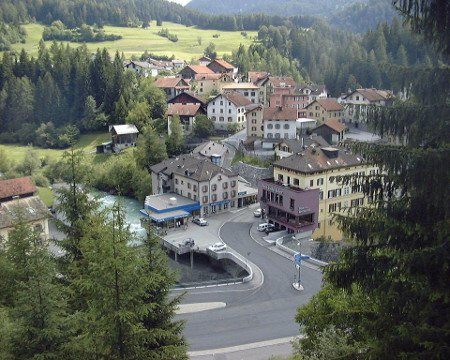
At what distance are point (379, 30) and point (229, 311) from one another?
8328 centimetres

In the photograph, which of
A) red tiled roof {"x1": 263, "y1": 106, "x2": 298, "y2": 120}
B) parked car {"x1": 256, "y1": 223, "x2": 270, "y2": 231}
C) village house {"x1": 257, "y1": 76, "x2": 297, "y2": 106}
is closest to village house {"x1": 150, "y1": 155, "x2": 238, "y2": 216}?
parked car {"x1": 256, "y1": 223, "x2": 270, "y2": 231}

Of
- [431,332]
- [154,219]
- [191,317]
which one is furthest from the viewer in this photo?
[154,219]

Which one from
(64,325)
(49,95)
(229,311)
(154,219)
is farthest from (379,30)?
(64,325)

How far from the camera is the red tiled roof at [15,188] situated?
43.1m

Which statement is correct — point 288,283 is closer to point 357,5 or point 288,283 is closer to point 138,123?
point 138,123

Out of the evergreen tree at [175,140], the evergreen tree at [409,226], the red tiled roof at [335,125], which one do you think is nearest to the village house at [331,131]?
the red tiled roof at [335,125]

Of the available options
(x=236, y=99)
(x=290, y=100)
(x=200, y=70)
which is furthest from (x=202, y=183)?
(x=200, y=70)

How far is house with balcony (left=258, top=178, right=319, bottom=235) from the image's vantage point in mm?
43281

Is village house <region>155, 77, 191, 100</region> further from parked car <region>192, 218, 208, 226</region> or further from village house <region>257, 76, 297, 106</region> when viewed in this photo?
parked car <region>192, 218, 208, 226</region>

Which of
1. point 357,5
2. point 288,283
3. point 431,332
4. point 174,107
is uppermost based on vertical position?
point 357,5

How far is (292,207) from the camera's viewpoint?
43.6 m

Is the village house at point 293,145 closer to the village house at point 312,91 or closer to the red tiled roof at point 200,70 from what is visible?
the village house at point 312,91

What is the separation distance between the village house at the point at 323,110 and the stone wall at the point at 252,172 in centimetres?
1556

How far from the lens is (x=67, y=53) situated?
3991 inches
